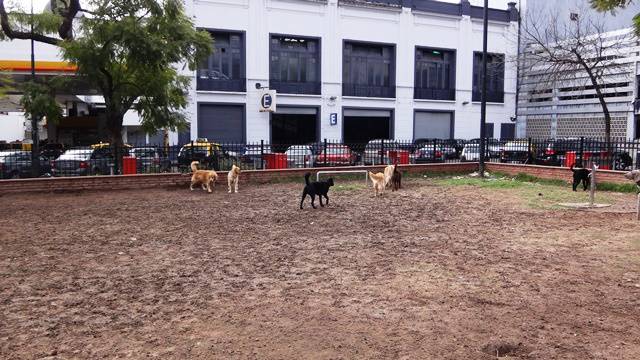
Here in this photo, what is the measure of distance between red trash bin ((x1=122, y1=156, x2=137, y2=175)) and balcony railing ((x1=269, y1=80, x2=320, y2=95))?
19.7 meters

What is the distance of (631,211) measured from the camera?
38.0ft

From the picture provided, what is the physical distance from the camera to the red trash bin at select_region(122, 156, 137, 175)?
16.7 meters

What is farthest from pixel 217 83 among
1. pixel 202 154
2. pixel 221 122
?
pixel 202 154

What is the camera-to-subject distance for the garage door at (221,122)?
34.1 meters

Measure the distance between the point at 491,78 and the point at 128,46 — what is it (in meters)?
32.3

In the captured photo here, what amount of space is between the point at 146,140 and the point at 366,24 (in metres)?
16.5

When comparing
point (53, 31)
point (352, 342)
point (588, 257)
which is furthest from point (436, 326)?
point (53, 31)

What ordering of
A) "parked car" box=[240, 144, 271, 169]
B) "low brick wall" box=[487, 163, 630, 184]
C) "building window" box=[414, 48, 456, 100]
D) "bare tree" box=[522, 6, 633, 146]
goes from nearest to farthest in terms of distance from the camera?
"low brick wall" box=[487, 163, 630, 184], "parked car" box=[240, 144, 271, 169], "bare tree" box=[522, 6, 633, 146], "building window" box=[414, 48, 456, 100]

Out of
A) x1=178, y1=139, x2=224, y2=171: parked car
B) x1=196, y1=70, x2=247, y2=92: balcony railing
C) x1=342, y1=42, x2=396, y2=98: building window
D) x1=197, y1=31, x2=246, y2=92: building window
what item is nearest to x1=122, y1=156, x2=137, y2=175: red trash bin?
x1=178, y1=139, x2=224, y2=171: parked car

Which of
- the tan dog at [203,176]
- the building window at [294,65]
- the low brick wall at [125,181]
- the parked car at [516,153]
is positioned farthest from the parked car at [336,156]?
the building window at [294,65]

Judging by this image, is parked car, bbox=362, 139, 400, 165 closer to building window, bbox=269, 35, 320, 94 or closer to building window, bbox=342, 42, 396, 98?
building window, bbox=269, 35, 320, 94

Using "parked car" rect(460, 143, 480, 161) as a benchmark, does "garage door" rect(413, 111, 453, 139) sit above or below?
→ above

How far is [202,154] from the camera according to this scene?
59.4ft

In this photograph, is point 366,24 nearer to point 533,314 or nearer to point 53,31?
point 53,31
